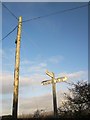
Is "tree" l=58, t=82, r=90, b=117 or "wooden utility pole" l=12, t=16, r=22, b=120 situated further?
"tree" l=58, t=82, r=90, b=117

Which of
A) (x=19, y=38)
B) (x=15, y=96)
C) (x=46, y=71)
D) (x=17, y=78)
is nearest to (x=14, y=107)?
(x=15, y=96)

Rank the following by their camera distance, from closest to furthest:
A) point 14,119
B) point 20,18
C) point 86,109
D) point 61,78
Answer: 1. point 14,119
2. point 20,18
3. point 61,78
4. point 86,109

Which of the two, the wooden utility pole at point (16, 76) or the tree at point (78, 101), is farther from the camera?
the tree at point (78, 101)

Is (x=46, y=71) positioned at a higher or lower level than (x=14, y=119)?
higher

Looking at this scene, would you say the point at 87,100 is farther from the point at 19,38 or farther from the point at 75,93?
the point at 19,38

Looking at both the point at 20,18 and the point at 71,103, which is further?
the point at 71,103

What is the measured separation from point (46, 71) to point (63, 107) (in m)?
4.99

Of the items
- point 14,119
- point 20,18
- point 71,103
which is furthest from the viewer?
point 71,103

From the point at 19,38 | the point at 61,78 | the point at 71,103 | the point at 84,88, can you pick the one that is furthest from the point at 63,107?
the point at 19,38

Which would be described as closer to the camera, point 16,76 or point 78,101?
point 16,76

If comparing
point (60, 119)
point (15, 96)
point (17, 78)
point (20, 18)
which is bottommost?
point (60, 119)

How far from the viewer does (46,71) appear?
14.2 m

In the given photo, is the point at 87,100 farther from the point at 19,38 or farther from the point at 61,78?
the point at 19,38

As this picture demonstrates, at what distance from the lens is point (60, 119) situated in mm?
11367
